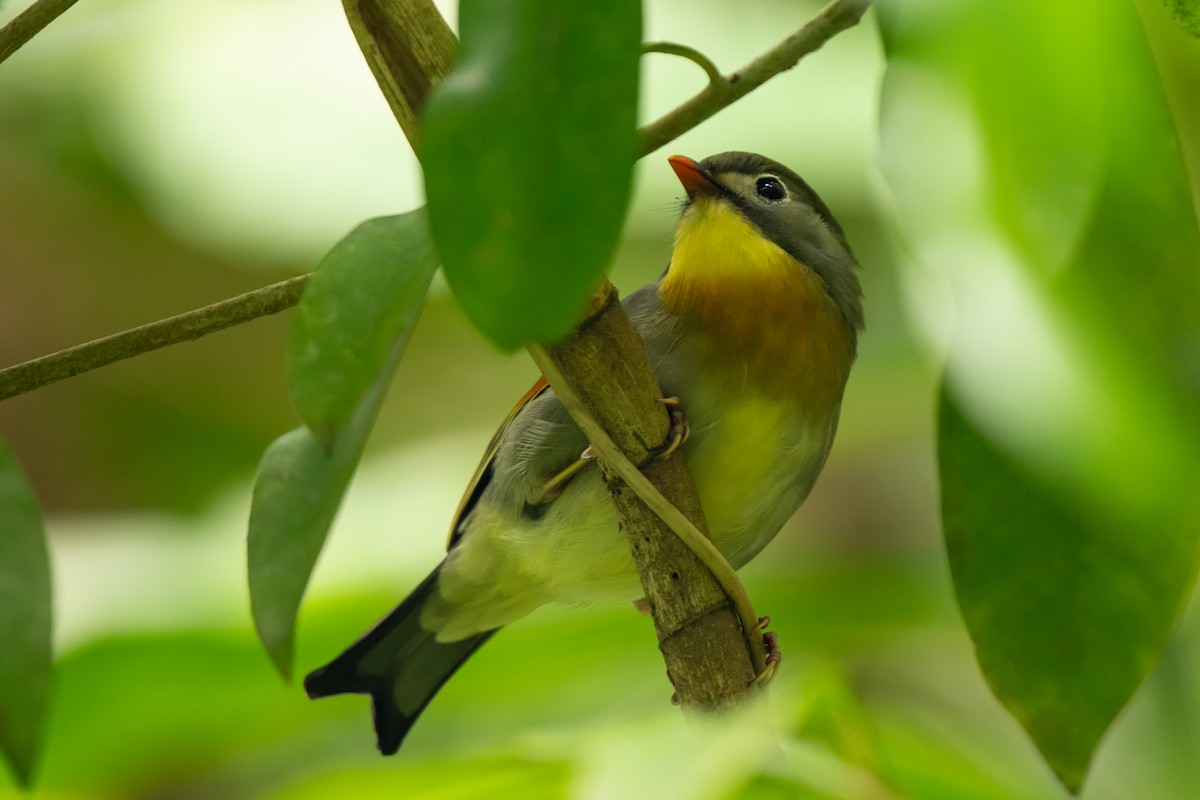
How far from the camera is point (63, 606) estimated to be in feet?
9.17

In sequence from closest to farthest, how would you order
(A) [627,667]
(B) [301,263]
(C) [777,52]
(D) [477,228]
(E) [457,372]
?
(D) [477,228]
(C) [777,52]
(A) [627,667]
(B) [301,263]
(E) [457,372]

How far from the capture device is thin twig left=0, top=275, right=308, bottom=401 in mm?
1108

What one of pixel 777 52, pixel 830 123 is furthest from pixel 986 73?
pixel 830 123

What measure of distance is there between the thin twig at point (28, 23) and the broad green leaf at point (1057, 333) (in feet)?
2.33

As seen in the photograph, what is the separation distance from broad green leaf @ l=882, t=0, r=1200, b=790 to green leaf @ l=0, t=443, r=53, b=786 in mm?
709

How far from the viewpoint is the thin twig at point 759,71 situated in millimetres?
1136

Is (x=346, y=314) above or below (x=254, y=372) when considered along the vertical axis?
above

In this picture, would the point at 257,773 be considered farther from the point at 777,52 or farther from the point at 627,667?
the point at 777,52

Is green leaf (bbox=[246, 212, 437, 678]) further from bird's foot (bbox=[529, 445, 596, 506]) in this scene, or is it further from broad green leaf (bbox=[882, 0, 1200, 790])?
bird's foot (bbox=[529, 445, 596, 506])

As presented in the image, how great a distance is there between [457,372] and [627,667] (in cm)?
222

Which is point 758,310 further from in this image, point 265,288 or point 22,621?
point 22,621

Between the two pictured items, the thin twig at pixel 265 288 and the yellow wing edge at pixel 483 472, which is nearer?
the thin twig at pixel 265 288

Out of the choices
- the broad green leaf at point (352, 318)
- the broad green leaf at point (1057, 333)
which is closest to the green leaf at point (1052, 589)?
the broad green leaf at point (1057, 333)

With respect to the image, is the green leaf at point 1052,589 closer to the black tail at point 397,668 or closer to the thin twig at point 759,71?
the thin twig at point 759,71
